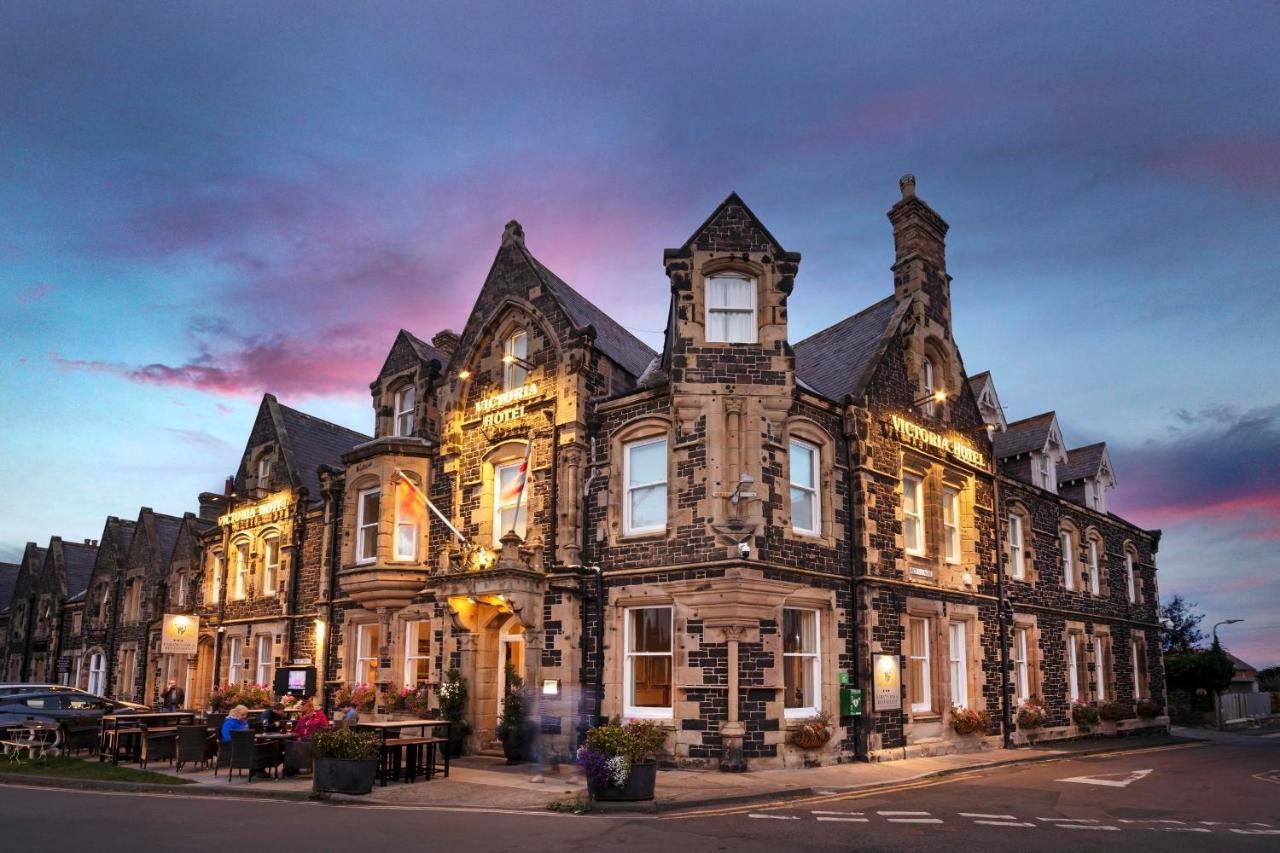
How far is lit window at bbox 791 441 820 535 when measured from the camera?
20703 mm

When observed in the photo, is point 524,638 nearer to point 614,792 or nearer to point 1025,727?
point 614,792

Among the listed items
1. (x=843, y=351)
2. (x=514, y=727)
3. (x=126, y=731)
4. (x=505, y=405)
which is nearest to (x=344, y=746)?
(x=514, y=727)

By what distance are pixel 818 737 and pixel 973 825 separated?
636 centimetres

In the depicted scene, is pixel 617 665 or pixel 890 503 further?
pixel 890 503

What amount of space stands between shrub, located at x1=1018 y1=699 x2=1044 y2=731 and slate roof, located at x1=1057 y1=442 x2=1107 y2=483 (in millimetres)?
Result: 10536

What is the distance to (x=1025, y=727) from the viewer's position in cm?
2600

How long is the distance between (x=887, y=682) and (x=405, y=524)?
504 inches

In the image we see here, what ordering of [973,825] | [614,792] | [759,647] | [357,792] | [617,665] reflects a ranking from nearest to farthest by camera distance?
[973,825]
[614,792]
[357,792]
[759,647]
[617,665]

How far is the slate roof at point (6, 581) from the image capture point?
61144mm

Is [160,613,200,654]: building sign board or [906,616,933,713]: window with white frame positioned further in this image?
[160,613,200,654]: building sign board

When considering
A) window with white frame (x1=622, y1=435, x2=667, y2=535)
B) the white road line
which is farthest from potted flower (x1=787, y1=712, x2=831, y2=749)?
the white road line

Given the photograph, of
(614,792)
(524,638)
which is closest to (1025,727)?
(524,638)

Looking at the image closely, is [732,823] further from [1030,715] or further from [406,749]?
[1030,715]

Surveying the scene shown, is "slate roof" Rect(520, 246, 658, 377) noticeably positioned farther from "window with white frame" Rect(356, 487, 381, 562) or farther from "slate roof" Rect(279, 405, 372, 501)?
"slate roof" Rect(279, 405, 372, 501)
